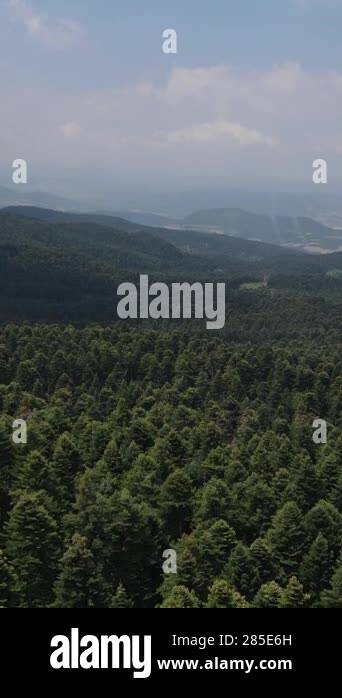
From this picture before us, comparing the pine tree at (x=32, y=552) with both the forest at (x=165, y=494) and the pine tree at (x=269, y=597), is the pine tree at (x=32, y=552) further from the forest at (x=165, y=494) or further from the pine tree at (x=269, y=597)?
the pine tree at (x=269, y=597)

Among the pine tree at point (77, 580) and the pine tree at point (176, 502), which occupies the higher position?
the pine tree at point (176, 502)

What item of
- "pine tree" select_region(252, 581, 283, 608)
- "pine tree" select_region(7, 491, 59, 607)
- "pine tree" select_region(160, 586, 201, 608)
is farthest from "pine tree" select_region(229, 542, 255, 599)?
"pine tree" select_region(7, 491, 59, 607)

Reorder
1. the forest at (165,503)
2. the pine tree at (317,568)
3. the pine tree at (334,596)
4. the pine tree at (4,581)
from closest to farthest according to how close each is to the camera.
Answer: the pine tree at (334,596), the pine tree at (4,581), the forest at (165,503), the pine tree at (317,568)

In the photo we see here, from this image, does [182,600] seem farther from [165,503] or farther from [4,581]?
[165,503]

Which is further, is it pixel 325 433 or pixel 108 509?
pixel 325 433

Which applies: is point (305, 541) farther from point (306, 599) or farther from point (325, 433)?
point (325, 433)

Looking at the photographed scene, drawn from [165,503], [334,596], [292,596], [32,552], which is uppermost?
[165,503]

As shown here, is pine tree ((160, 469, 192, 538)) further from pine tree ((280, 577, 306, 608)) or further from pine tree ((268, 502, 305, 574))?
pine tree ((280, 577, 306, 608))

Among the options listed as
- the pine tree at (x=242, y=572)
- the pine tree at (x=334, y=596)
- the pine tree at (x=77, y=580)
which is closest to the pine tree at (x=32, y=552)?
the pine tree at (x=77, y=580)

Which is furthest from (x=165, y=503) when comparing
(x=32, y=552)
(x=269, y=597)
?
(x=269, y=597)
